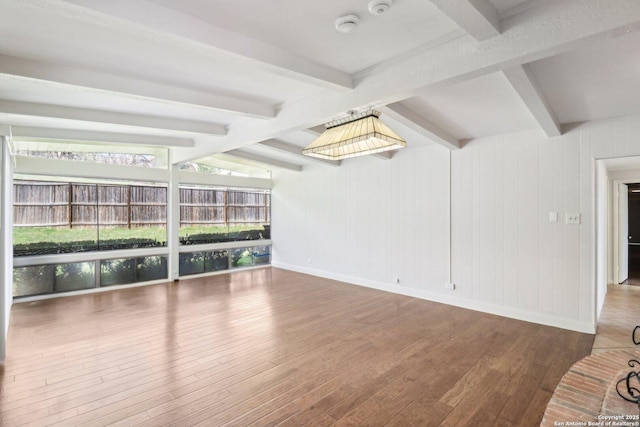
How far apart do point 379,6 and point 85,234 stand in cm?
628

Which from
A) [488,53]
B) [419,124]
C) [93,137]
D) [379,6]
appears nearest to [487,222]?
[419,124]

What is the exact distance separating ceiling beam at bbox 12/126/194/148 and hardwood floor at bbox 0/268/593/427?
2.55m

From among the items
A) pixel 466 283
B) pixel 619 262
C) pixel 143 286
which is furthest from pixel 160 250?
pixel 619 262

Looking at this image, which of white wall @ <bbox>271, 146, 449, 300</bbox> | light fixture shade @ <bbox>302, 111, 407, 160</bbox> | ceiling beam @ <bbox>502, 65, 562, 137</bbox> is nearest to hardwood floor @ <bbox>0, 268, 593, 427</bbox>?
white wall @ <bbox>271, 146, 449, 300</bbox>

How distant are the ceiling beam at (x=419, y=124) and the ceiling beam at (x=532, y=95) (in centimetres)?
119

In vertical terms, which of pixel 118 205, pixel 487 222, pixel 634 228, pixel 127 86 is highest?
pixel 127 86

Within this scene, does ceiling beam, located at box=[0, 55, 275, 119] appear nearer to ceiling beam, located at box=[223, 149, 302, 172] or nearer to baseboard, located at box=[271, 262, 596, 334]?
ceiling beam, located at box=[223, 149, 302, 172]

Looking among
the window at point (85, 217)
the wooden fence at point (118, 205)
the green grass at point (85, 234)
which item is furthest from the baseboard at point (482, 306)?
the window at point (85, 217)

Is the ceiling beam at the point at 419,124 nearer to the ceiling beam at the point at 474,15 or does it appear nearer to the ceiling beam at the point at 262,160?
the ceiling beam at the point at 474,15

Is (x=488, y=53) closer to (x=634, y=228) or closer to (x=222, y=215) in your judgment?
(x=222, y=215)

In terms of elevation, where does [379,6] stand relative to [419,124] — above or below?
above

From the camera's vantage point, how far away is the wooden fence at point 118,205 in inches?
212

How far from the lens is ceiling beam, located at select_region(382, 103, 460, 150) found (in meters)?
3.63

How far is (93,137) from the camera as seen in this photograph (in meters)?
4.96
